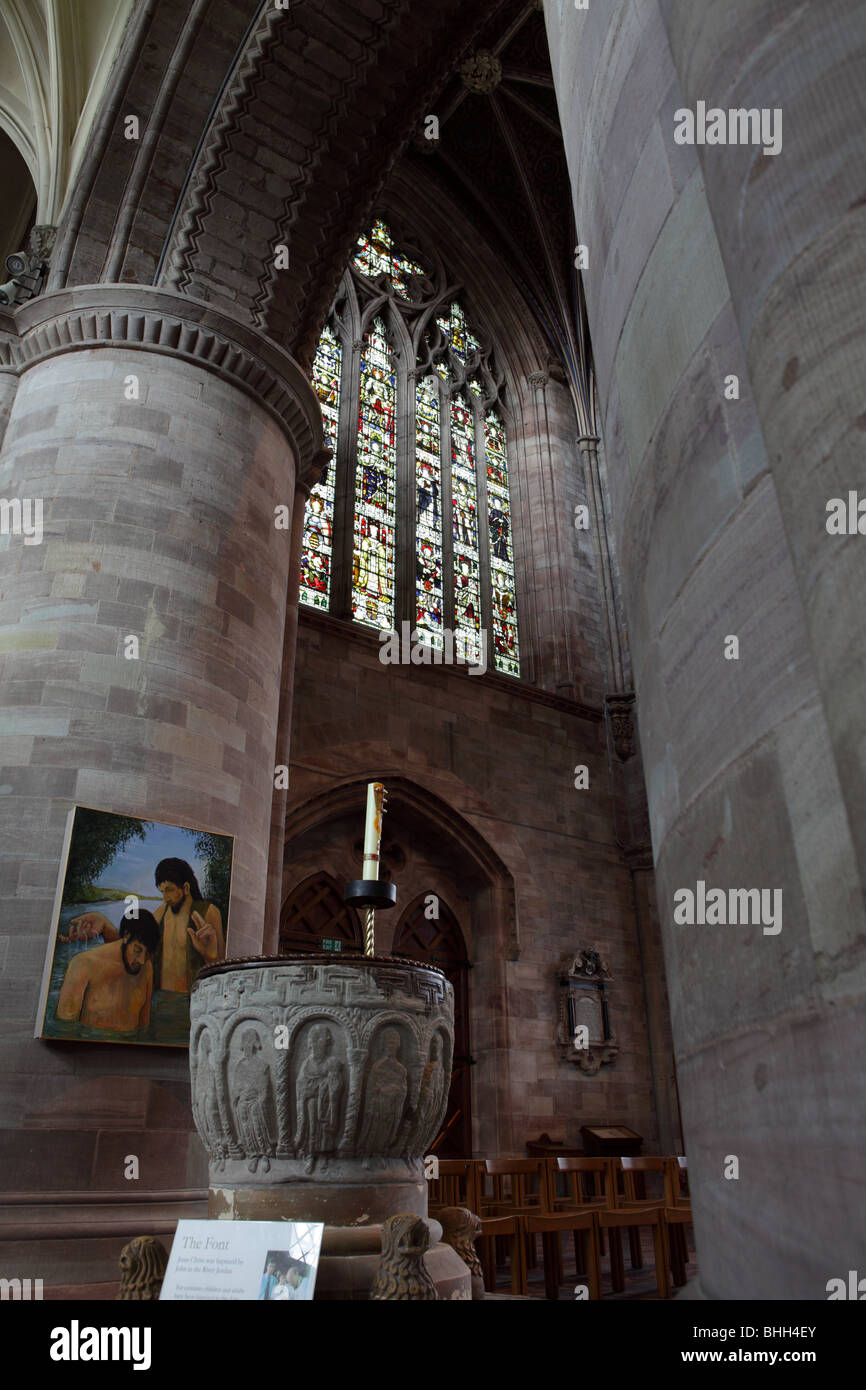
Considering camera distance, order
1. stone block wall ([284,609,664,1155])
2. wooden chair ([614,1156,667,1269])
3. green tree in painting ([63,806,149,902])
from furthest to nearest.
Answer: stone block wall ([284,609,664,1155]), wooden chair ([614,1156,667,1269]), green tree in painting ([63,806,149,902])

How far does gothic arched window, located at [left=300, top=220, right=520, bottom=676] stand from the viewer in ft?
38.7

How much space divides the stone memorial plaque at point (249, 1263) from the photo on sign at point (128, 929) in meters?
2.77

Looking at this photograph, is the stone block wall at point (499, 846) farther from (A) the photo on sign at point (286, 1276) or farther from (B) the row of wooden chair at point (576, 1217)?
(A) the photo on sign at point (286, 1276)

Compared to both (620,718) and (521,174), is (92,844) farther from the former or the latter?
(521,174)

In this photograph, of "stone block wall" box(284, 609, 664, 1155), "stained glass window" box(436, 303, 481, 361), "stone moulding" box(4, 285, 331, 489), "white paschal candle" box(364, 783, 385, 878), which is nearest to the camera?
"white paschal candle" box(364, 783, 385, 878)

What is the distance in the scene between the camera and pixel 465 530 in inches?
536

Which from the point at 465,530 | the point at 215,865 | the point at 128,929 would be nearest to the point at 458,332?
the point at 465,530

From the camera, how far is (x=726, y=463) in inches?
56.9

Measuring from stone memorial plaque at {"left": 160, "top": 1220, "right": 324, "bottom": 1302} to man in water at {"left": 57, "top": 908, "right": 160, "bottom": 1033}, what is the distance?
302cm

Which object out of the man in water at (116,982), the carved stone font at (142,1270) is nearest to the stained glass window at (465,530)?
the man in water at (116,982)

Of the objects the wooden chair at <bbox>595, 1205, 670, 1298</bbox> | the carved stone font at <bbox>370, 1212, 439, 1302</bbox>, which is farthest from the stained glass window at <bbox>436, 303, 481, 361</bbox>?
the carved stone font at <bbox>370, 1212, 439, 1302</bbox>

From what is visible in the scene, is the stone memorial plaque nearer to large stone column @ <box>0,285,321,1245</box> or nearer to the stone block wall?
large stone column @ <box>0,285,321,1245</box>

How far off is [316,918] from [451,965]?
1885 millimetres

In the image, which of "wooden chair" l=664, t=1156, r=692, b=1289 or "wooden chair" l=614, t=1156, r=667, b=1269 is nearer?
A: "wooden chair" l=664, t=1156, r=692, b=1289
